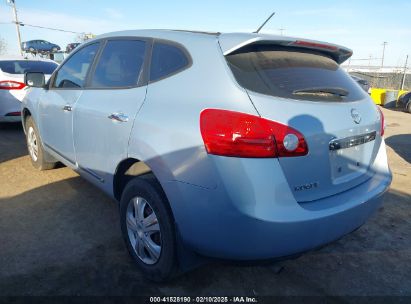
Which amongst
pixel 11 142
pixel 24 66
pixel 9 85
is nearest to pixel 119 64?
pixel 11 142

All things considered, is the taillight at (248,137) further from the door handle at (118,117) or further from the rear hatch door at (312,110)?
the door handle at (118,117)

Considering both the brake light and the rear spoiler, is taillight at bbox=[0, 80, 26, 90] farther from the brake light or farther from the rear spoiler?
the brake light

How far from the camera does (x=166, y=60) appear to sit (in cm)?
246

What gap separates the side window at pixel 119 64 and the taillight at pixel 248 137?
3.28 feet

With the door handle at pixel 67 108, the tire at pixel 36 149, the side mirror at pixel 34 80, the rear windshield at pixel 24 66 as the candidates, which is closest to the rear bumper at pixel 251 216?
the door handle at pixel 67 108

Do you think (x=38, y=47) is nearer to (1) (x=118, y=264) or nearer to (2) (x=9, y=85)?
(2) (x=9, y=85)

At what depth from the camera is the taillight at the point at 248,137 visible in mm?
1875

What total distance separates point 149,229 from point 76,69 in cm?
206

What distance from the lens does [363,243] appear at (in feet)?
10.3

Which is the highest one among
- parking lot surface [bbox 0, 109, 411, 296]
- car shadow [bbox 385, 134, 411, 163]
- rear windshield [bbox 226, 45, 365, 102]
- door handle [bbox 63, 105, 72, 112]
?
rear windshield [bbox 226, 45, 365, 102]

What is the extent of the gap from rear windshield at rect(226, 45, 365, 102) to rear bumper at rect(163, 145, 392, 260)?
1.65 feet

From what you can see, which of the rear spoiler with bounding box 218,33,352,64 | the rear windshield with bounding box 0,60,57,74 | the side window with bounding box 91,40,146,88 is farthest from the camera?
the rear windshield with bounding box 0,60,57,74

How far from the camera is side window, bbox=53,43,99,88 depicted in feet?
11.2

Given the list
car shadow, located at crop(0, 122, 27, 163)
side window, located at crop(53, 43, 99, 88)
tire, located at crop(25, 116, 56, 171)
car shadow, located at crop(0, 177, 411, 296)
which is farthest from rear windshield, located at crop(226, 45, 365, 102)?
car shadow, located at crop(0, 122, 27, 163)
